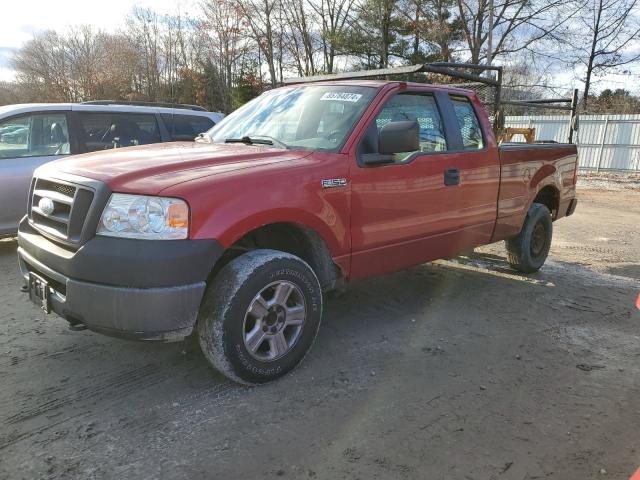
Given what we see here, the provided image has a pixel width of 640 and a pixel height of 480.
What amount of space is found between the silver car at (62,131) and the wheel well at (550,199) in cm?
407

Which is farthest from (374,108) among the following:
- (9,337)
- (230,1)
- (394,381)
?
(230,1)

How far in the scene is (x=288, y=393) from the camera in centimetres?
311

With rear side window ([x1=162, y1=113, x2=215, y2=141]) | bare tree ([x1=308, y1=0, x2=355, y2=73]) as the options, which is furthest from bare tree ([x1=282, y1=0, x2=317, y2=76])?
rear side window ([x1=162, y1=113, x2=215, y2=141])

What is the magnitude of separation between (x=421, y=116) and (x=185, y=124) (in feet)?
14.8

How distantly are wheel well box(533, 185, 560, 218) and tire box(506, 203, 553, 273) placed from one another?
0.79ft

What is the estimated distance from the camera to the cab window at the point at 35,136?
6.06 metres

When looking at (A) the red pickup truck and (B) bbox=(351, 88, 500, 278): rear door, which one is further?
(B) bbox=(351, 88, 500, 278): rear door

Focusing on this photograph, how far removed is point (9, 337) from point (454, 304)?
12.3 ft

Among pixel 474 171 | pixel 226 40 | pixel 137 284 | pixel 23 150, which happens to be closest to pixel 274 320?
pixel 137 284

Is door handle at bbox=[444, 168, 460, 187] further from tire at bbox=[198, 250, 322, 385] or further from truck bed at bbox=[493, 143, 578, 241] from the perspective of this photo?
tire at bbox=[198, 250, 322, 385]

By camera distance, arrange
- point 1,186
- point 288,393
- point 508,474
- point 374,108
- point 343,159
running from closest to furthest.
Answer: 1. point 508,474
2. point 288,393
3. point 343,159
4. point 374,108
5. point 1,186

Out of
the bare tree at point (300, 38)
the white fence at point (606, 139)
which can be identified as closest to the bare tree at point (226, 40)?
the bare tree at point (300, 38)

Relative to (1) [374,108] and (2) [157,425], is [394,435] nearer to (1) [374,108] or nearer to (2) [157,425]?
(2) [157,425]

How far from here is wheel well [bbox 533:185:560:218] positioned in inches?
235
